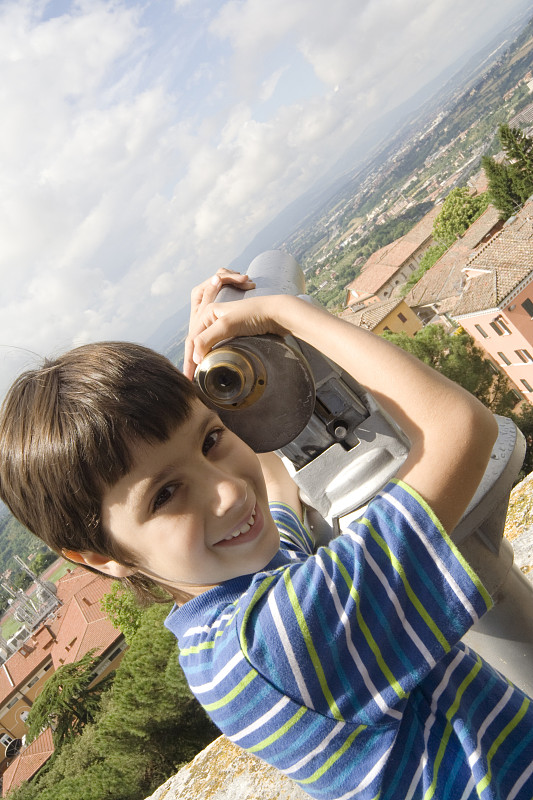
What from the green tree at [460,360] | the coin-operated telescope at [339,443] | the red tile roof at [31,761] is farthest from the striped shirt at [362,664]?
the red tile roof at [31,761]

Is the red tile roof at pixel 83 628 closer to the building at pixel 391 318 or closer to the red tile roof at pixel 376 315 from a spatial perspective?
the red tile roof at pixel 376 315

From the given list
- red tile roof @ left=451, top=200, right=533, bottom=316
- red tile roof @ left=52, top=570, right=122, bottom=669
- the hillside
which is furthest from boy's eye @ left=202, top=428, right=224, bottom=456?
the hillside

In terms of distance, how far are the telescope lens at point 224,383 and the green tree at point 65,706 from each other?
1932 centimetres

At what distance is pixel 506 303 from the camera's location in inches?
853

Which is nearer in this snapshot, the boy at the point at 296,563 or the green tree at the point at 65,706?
the boy at the point at 296,563

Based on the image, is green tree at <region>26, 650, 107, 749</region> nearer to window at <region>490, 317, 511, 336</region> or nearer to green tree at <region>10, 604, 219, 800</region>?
green tree at <region>10, 604, 219, 800</region>

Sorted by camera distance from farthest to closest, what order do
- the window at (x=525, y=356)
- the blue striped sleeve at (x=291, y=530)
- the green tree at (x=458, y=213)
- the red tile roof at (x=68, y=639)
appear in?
the green tree at (x=458, y=213), the red tile roof at (x=68, y=639), the window at (x=525, y=356), the blue striped sleeve at (x=291, y=530)

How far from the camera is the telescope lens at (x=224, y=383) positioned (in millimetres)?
1138

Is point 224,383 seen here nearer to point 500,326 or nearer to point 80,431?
point 80,431

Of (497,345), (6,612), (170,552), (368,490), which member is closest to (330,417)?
(368,490)

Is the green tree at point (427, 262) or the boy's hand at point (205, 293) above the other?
the boy's hand at point (205, 293)

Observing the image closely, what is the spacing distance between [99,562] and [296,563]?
1.59ft

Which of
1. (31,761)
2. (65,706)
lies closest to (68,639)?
(31,761)

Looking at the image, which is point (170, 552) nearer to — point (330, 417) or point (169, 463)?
point (169, 463)
